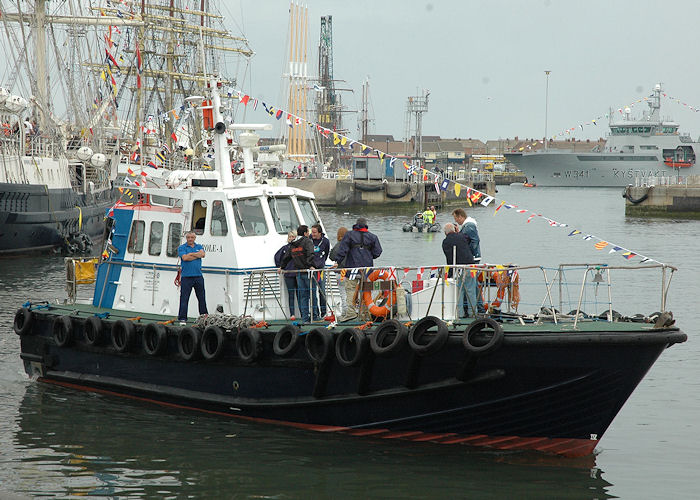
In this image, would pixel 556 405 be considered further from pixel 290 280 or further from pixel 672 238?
pixel 672 238

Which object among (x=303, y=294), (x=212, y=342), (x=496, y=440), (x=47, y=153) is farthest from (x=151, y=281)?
(x=47, y=153)

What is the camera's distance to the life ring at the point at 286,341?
10922mm

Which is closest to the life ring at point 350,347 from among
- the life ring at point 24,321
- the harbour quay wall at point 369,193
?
the life ring at point 24,321

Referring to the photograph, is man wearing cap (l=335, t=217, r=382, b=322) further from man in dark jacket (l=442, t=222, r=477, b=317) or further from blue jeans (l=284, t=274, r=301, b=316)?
man in dark jacket (l=442, t=222, r=477, b=317)

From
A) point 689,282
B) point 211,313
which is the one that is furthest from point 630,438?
point 689,282

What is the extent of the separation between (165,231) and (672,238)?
35580 mm

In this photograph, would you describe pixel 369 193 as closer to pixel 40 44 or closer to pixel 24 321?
pixel 40 44

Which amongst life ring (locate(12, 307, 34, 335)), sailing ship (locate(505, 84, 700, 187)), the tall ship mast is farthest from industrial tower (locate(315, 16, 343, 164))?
life ring (locate(12, 307, 34, 335))

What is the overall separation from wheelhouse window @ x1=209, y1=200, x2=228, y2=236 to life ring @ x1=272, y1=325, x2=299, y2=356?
2.07 m

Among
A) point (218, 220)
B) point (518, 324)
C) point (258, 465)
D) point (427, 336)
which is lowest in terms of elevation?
point (258, 465)

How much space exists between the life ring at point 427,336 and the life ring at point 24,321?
22.8 ft

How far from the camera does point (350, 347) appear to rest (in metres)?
10.7

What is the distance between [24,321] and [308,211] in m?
4.91

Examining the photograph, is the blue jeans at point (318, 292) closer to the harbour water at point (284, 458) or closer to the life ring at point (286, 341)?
the life ring at point (286, 341)
